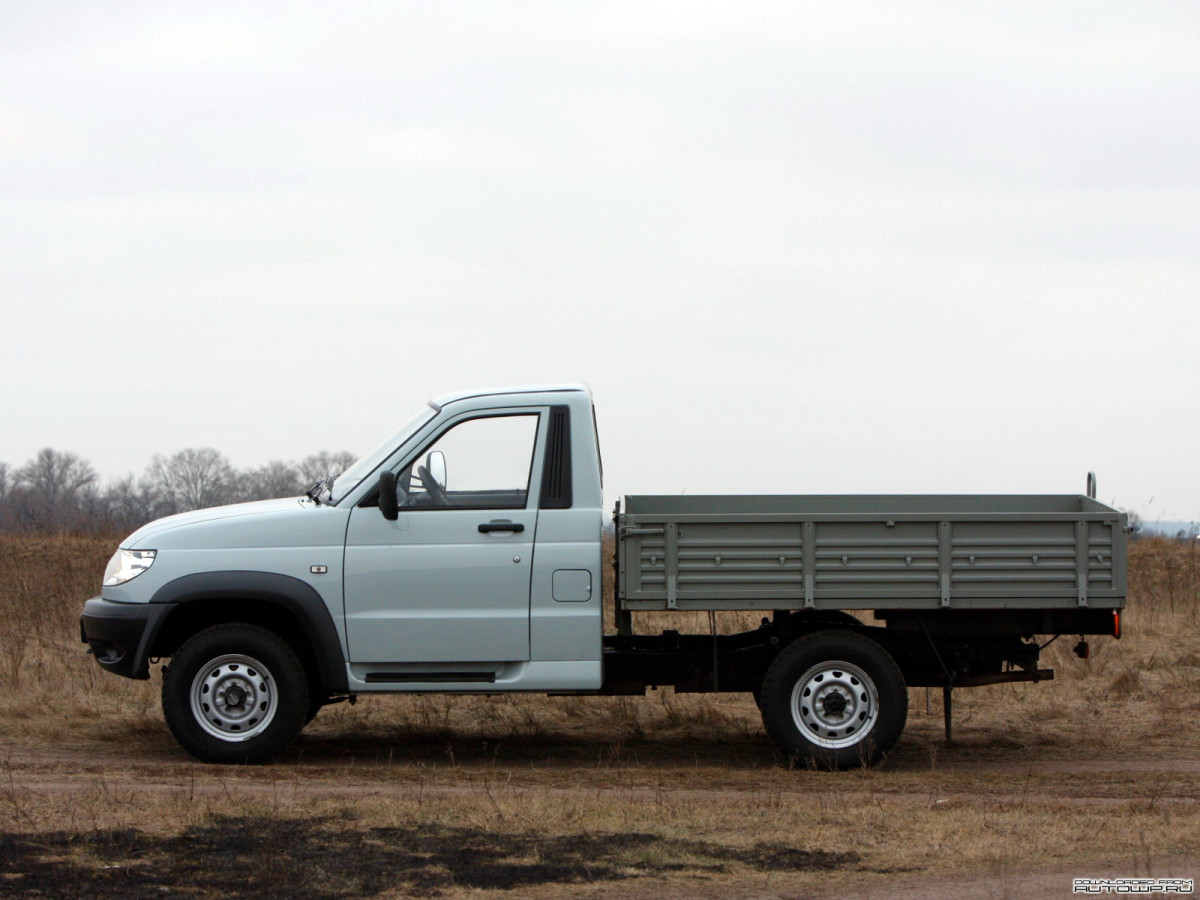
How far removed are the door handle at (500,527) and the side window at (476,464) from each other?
0.62 feet

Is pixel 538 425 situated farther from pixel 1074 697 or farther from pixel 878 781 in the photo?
pixel 1074 697

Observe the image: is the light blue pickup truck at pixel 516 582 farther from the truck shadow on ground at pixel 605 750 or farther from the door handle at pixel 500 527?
the truck shadow on ground at pixel 605 750

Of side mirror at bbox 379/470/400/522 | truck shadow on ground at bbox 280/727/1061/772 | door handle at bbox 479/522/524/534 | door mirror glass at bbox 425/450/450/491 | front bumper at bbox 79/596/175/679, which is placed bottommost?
truck shadow on ground at bbox 280/727/1061/772

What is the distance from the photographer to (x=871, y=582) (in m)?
8.38

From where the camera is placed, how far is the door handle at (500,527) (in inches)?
330

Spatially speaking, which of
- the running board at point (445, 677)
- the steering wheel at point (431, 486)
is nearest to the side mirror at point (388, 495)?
the steering wheel at point (431, 486)

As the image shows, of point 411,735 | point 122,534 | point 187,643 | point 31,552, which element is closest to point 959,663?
point 411,735

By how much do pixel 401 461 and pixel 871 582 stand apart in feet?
10.1

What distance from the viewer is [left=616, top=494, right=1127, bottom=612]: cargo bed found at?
27.2 ft

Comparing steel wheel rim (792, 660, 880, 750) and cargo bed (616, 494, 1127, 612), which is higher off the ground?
cargo bed (616, 494, 1127, 612)

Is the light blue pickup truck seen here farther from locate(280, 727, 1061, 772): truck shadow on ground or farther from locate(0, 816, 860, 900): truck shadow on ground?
locate(0, 816, 860, 900): truck shadow on ground

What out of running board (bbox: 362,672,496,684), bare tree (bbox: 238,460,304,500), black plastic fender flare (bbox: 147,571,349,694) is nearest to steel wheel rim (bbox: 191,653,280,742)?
black plastic fender flare (bbox: 147,571,349,694)

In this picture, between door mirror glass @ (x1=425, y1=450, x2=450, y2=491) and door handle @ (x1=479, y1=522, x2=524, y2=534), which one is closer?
door handle @ (x1=479, y1=522, x2=524, y2=534)

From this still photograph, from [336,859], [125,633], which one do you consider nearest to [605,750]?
[125,633]
